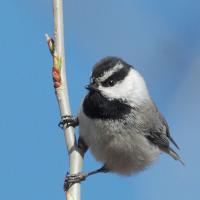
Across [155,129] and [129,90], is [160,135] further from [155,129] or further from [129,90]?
[129,90]

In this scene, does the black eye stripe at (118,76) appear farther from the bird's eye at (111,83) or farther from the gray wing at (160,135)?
the gray wing at (160,135)

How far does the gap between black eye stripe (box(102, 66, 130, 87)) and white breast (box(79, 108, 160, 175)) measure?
223 millimetres

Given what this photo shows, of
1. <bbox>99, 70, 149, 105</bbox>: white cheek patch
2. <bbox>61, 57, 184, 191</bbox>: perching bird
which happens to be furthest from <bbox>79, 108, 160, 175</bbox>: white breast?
<bbox>99, 70, 149, 105</bbox>: white cheek patch

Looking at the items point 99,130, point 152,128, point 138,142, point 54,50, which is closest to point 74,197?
point 54,50

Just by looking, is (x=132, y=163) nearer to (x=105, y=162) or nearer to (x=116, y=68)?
(x=105, y=162)

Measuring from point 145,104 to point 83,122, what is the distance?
44 cm

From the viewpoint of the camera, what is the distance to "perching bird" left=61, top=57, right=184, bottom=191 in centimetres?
254

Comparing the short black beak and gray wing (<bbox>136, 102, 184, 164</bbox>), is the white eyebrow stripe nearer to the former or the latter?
the short black beak

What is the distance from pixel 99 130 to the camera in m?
2.58

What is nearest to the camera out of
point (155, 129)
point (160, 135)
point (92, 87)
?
point (92, 87)

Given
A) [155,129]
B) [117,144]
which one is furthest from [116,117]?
[155,129]

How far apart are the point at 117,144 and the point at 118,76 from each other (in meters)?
0.40

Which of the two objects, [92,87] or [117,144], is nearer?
[92,87]

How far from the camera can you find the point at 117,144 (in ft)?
8.66
